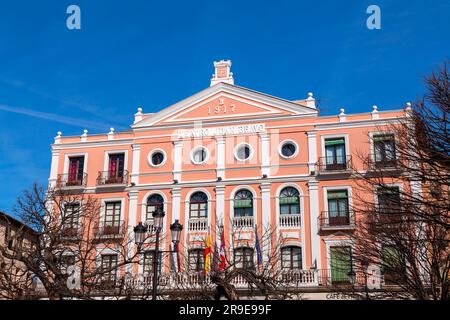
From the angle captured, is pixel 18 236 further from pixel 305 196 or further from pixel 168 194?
pixel 305 196

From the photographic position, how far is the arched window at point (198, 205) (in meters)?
34.0

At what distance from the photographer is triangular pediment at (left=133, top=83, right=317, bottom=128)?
34.6 metres

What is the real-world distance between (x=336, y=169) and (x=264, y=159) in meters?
4.49

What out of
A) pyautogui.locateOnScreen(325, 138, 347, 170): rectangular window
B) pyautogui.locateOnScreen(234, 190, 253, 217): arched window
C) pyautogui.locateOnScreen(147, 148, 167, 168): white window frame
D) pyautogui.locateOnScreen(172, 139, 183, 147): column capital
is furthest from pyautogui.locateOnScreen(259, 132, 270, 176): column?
pyautogui.locateOnScreen(147, 148, 167, 168): white window frame

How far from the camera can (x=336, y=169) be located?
32.6m

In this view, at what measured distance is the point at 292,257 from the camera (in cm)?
3192

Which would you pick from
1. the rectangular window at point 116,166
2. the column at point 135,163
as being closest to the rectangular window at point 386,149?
the column at point 135,163

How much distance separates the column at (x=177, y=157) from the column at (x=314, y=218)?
850cm

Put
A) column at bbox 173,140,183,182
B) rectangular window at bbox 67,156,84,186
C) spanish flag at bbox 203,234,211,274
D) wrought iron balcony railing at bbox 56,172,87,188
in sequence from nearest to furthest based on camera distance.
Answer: spanish flag at bbox 203,234,211,274
column at bbox 173,140,183,182
wrought iron balcony railing at bbox 56,172,87,188
rectangular window at bbox 67,156,84,186

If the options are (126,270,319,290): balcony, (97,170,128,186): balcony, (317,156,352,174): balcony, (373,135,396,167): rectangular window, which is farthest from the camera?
(97,170,128,186): balcony

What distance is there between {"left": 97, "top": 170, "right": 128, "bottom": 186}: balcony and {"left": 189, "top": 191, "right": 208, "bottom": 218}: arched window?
4723mm

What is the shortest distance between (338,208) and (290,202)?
2894 mm

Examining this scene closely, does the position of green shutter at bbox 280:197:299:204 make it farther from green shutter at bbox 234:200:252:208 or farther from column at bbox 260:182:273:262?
green shutter at bbox 234:200:252:208
